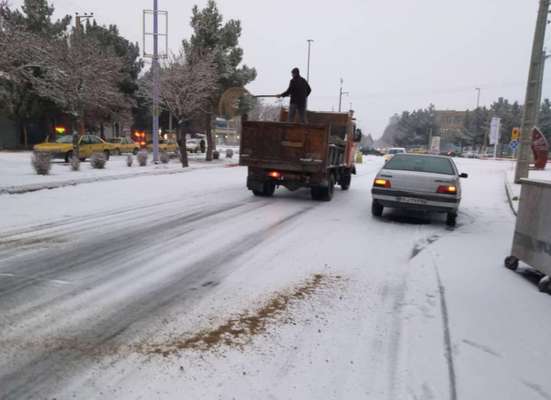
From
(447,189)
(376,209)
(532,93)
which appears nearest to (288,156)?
(376,209)

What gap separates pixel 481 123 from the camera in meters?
85.2

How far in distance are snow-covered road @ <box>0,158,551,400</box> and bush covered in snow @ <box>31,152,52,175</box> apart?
8.06 meters

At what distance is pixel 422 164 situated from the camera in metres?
9.97

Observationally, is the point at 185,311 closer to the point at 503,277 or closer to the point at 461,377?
the point at 461,377

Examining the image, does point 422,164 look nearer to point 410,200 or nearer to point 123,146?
point 410,200

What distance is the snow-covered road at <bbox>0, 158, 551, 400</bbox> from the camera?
304 cm

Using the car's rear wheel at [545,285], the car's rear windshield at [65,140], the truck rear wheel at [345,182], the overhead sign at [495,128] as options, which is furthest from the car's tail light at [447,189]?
the overhead sign at [495,128]

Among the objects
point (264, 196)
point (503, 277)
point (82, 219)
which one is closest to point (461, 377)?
point (503, 277)

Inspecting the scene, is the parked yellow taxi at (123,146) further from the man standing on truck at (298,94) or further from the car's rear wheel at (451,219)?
the car's rear wheel at (451,219)

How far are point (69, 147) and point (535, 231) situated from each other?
23.6m

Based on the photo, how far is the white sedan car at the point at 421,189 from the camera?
29.1 feet

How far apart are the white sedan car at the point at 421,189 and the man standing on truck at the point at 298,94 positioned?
3.67 m

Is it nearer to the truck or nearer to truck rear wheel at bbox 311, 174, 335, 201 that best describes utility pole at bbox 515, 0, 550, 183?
the truck

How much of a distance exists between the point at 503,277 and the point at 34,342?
219 inches
